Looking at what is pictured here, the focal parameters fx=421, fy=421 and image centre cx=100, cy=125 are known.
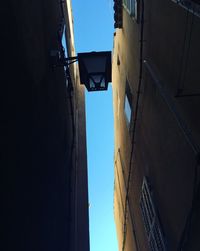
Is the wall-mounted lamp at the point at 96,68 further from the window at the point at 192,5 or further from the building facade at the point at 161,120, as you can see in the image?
the window at the point at 192,5

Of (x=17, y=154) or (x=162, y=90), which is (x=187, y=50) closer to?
(x=162, y=90)

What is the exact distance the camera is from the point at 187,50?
6.05 metres

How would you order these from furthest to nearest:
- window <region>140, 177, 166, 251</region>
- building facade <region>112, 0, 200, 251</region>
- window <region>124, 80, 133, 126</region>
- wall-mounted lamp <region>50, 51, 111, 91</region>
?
window <region>124, 80, 133, 126</region>, window <region>140, 177, 166, 251</region>, wall-mounted lamp <region>50, 51, 111, 91</region>, building facade <region>112, 0, 200, 251</region>

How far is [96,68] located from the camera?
7145 millimetres

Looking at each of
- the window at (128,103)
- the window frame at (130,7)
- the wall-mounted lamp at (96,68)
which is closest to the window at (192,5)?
the wall-mounted lamp at (96,68)

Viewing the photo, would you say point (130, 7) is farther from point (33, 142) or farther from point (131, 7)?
point (33, 142)

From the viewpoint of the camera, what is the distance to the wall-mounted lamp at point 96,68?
280 inches

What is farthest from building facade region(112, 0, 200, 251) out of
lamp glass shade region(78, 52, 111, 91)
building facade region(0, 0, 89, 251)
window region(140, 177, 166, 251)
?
building facade region(0, 0, 89, 251)

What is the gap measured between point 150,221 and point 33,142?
4.49m

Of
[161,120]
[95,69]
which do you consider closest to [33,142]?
[95,69]

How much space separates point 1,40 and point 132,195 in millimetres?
8374

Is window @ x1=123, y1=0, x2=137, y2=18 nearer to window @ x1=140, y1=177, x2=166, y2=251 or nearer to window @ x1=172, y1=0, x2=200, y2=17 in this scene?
window @ x1=140, y1=177, x2=166, y2=251

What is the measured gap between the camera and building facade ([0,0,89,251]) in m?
4.21

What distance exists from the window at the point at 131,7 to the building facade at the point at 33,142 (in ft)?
6.54
